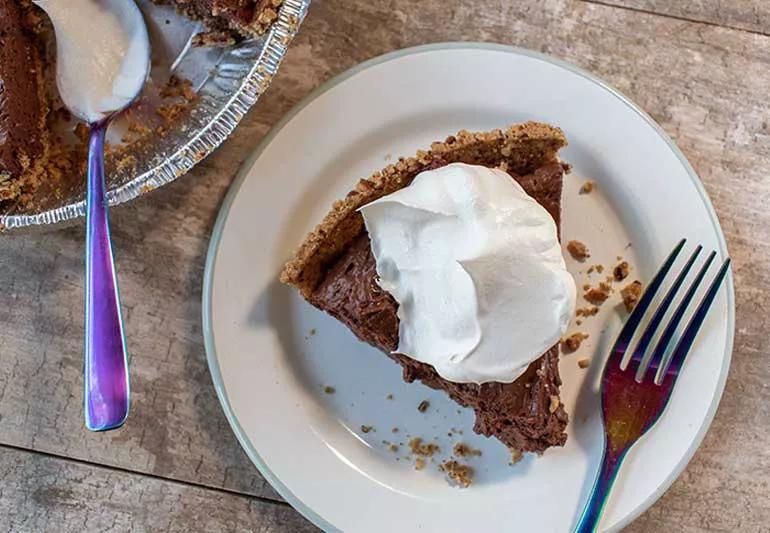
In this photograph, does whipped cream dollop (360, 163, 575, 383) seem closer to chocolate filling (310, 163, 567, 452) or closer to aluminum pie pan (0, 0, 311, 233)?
chocolate filling (310, 163, 567, 452)

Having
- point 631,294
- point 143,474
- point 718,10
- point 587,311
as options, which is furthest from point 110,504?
point 718,10

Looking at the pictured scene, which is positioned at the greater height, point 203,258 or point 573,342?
point 573,342

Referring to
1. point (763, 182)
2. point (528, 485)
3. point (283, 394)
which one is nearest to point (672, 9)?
point (763, 182)

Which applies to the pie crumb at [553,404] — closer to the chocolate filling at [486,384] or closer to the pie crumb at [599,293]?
the chocolate filling at [486,384]

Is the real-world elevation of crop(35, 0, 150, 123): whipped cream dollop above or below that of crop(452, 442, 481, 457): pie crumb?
above

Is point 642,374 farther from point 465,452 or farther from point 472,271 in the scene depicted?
point 472,271

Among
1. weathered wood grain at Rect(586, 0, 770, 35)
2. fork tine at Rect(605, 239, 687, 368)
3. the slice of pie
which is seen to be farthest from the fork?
weathered wood grain at Rect(586, 0, 770, 35)
